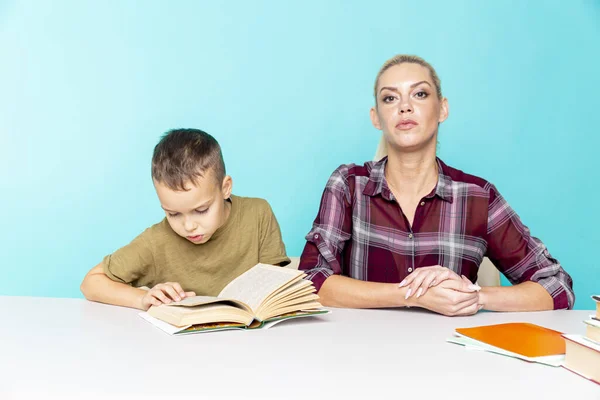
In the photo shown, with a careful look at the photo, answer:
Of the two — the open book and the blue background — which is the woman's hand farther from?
the blue background

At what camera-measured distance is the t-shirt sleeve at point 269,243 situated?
6.98ft

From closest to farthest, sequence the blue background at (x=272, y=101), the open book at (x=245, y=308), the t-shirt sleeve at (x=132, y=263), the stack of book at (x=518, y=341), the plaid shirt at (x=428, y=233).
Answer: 1. the stack of book at (x=518, y=341)
2. the open book at (x=245, y=308)
3. the t-shirt sleeve at (x=132, y=263)
4. the plaid shirt at (x=428, y=233)
5. the blue background at (x=272, y=101)

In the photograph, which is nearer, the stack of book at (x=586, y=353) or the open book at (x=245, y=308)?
the stack of book at (x=586, y=353)

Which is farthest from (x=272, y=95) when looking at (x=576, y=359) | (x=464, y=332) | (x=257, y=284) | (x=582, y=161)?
(x=576, y=359)

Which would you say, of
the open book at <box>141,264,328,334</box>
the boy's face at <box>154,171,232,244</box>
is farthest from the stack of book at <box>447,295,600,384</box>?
the boy's face at <box>154,171,232,244</box>

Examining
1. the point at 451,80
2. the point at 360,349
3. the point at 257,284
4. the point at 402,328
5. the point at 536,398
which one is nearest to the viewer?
the point at 536,398

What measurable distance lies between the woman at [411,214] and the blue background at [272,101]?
1.10 m

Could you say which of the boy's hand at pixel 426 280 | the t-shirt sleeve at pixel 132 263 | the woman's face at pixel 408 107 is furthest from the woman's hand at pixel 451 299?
the t-shirt sleeve at pixel 132 263

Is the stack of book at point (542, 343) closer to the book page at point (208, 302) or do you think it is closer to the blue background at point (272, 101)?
the book page at point (208, 302)

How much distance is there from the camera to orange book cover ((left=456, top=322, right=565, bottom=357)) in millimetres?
1228

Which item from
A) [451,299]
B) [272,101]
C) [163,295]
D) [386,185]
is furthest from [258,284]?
[272,101]

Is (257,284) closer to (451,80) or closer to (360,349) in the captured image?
(360,349)

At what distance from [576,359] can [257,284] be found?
0.75 meters

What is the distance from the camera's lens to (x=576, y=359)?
113cm
